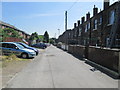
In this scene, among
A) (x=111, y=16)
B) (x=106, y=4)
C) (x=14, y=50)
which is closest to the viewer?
(x=14, y=50)

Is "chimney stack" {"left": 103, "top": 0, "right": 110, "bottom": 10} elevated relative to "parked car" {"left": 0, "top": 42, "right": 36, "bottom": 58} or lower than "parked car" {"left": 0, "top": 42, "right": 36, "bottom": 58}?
elevated

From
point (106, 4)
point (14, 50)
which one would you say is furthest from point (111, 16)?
point (14, 50)

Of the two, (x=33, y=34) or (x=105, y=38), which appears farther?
(x=33, y=34)

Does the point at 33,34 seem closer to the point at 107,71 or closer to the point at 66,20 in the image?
the point at 66,20

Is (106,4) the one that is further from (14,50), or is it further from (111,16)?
(14,50)

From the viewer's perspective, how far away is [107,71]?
809 centimetres

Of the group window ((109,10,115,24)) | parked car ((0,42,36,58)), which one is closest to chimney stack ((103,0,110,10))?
window ((109,10,115,24))

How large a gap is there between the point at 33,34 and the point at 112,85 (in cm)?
7112

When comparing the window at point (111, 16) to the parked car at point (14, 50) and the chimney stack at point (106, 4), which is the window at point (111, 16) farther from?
the parked car at point (14, 50)

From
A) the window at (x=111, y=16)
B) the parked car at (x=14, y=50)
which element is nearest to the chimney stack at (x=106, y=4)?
the window at (x=111, y=16)

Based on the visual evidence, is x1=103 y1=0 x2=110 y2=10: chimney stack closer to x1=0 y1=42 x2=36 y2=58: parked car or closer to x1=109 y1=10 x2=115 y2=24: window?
x1=109 y1=10 x2=115 y2=24: window

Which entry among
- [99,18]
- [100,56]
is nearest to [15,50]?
[100,56]

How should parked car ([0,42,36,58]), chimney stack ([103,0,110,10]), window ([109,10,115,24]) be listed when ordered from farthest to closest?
chimney stack ([103,0,110,10]) → window ([109,10,115,24]) → parked car ([0,42,36,58])

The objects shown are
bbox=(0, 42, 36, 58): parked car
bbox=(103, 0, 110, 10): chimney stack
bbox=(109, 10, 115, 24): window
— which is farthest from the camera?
bbox=(103, 0, 110, 10): chimney stack
